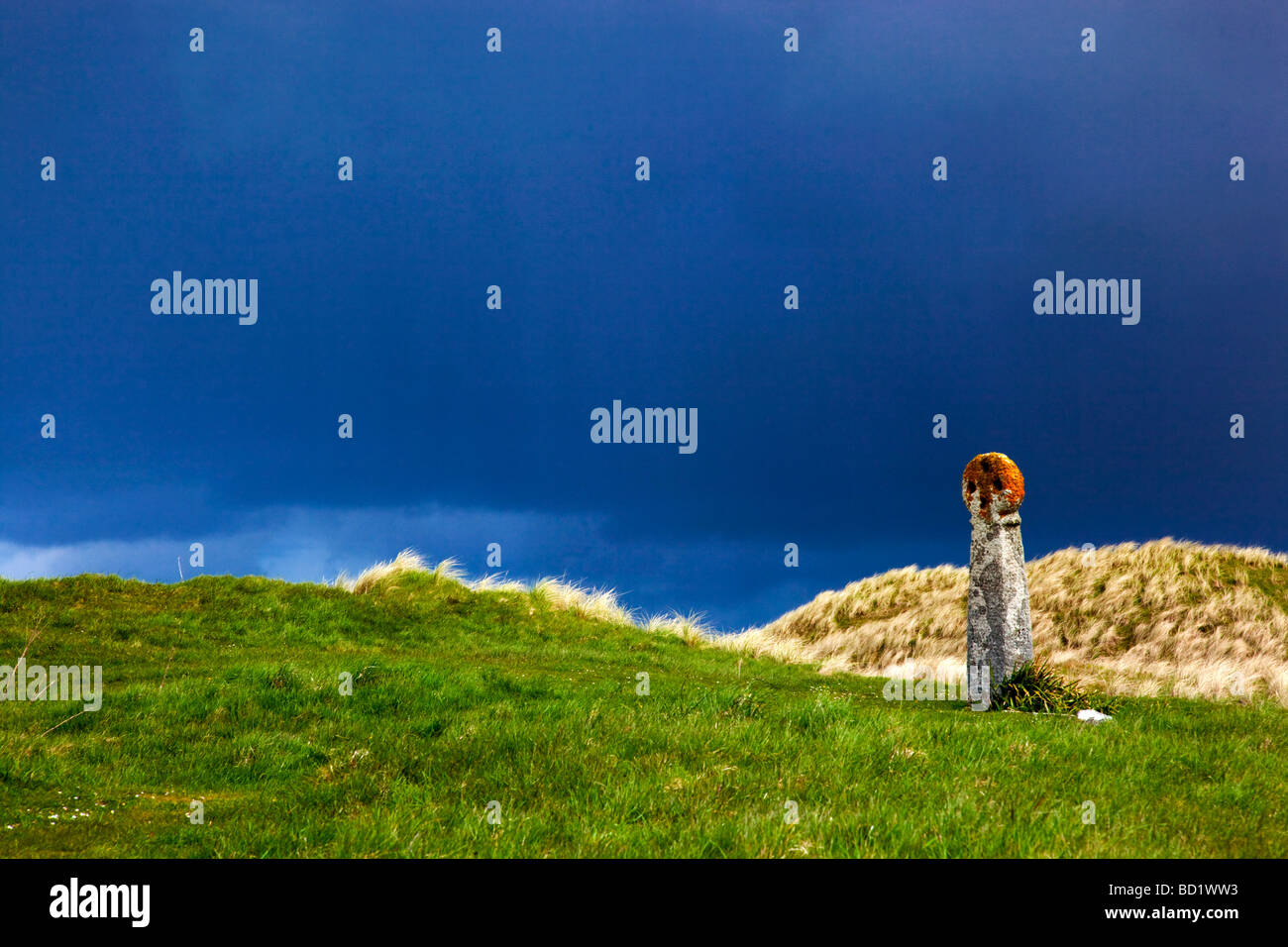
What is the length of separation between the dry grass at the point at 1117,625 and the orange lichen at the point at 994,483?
696cm

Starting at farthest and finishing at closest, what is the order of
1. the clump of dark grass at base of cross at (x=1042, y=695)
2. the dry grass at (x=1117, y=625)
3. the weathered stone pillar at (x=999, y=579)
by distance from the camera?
the dry grass at (x=1117, y=625) < the weathered stone pillar at (x=999, y=579) < the clump of dark grass at base of cross at (x=1042, y=695)

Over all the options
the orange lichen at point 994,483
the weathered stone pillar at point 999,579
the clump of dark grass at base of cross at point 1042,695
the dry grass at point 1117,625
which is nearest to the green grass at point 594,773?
the clump of dark grass at base of cross at point 1042,695

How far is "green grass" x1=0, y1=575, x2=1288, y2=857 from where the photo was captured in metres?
6.35

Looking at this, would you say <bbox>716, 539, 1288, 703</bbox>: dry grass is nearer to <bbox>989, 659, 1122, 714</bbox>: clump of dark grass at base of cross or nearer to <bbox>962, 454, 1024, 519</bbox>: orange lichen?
<bbox>989, 659, 1122, 714</bbox>: clump of dark grass at base of cross

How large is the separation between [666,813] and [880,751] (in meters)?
2.85

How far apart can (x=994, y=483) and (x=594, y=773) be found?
34.3 ft

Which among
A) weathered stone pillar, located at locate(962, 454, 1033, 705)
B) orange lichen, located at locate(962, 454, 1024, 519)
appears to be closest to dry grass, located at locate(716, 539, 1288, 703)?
weathered stone pillar, located at locate(962, 454, 1033, 705)

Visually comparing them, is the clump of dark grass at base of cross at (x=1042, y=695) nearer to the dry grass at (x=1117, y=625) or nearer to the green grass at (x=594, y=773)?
the green grass at (x=594, y=773)

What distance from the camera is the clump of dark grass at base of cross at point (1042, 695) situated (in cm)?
1354

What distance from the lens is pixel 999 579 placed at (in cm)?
1498

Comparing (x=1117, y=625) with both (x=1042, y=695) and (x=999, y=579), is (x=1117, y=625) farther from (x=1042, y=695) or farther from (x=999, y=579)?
(x=1042, y=695)

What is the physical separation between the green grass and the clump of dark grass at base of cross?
0.73 meters

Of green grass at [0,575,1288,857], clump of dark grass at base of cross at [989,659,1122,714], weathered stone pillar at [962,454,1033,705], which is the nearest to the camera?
green grass at [0,575,1288,857]
